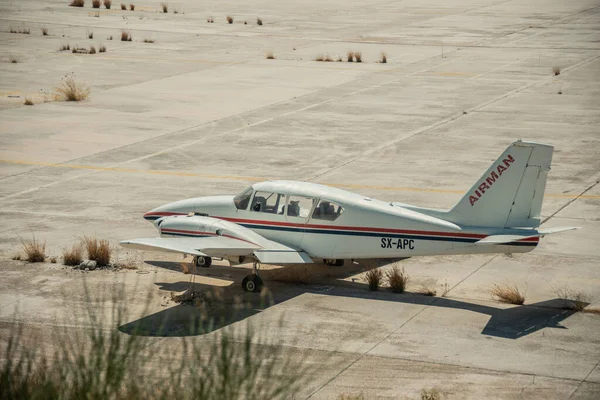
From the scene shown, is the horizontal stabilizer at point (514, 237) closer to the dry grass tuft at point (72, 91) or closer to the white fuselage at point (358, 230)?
the white fuselage at point (358, 230)

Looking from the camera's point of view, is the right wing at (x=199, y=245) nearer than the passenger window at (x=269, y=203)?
Yes

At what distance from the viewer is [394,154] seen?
114 feet

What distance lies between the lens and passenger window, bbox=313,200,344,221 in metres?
21.2

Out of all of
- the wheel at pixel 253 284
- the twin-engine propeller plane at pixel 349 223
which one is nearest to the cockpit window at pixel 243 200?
the twin-engine propeller plane at pixel 349 223

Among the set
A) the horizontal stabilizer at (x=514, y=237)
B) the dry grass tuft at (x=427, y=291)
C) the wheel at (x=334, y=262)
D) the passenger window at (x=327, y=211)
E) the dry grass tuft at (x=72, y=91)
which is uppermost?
the dry grass tuft at (x=72, y=91)

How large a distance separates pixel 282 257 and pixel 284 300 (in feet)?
2.99

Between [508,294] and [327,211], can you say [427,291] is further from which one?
[327,211]

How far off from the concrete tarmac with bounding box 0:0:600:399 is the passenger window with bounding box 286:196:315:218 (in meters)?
1.59

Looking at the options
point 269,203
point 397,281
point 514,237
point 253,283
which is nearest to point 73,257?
point 253,283

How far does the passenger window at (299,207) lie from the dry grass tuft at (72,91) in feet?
80.3

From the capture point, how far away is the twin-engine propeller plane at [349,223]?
65.4ft

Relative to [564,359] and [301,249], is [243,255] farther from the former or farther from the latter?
[564,359]

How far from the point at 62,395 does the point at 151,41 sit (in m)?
56.0

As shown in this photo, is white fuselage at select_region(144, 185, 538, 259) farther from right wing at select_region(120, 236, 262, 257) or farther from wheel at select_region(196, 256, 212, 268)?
wheel at select_region(196, 256, 212, 268)
